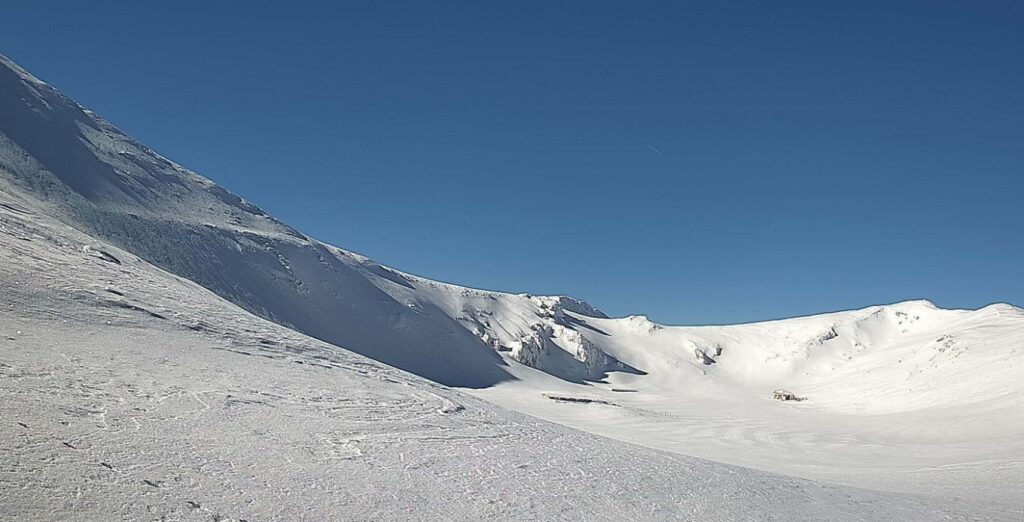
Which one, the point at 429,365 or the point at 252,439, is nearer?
the point at 252,439

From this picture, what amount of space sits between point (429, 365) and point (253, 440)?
1393 inches

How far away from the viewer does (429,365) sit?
138 ft

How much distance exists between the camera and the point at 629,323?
70188 millimetres

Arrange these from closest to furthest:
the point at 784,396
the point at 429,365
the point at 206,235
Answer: the point at 206,235 < the point at 429,365 < the point at 784,396

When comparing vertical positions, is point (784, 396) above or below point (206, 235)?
above

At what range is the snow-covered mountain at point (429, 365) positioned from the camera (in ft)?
25.7

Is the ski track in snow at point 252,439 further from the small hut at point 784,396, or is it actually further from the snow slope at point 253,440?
the small hut at point 784,396

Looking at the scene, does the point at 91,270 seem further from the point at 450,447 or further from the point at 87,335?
the point at 450,447

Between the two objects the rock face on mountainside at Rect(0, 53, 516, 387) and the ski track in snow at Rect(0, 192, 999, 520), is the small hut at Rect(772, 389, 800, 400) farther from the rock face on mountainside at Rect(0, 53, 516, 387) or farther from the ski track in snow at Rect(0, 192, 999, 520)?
the ski track in snow at Rect(0, 192, 999, 520)

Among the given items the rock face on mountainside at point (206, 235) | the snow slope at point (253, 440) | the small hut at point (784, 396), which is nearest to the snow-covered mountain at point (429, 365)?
the snow slope at point (253, 440)

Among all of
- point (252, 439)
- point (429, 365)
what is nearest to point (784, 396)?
point (429, 365)

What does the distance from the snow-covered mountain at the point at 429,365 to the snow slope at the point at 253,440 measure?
0.06 metres

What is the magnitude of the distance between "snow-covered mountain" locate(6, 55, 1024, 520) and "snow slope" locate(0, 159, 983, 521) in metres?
0.06

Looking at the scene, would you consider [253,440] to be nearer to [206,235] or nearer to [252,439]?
[252,439]
